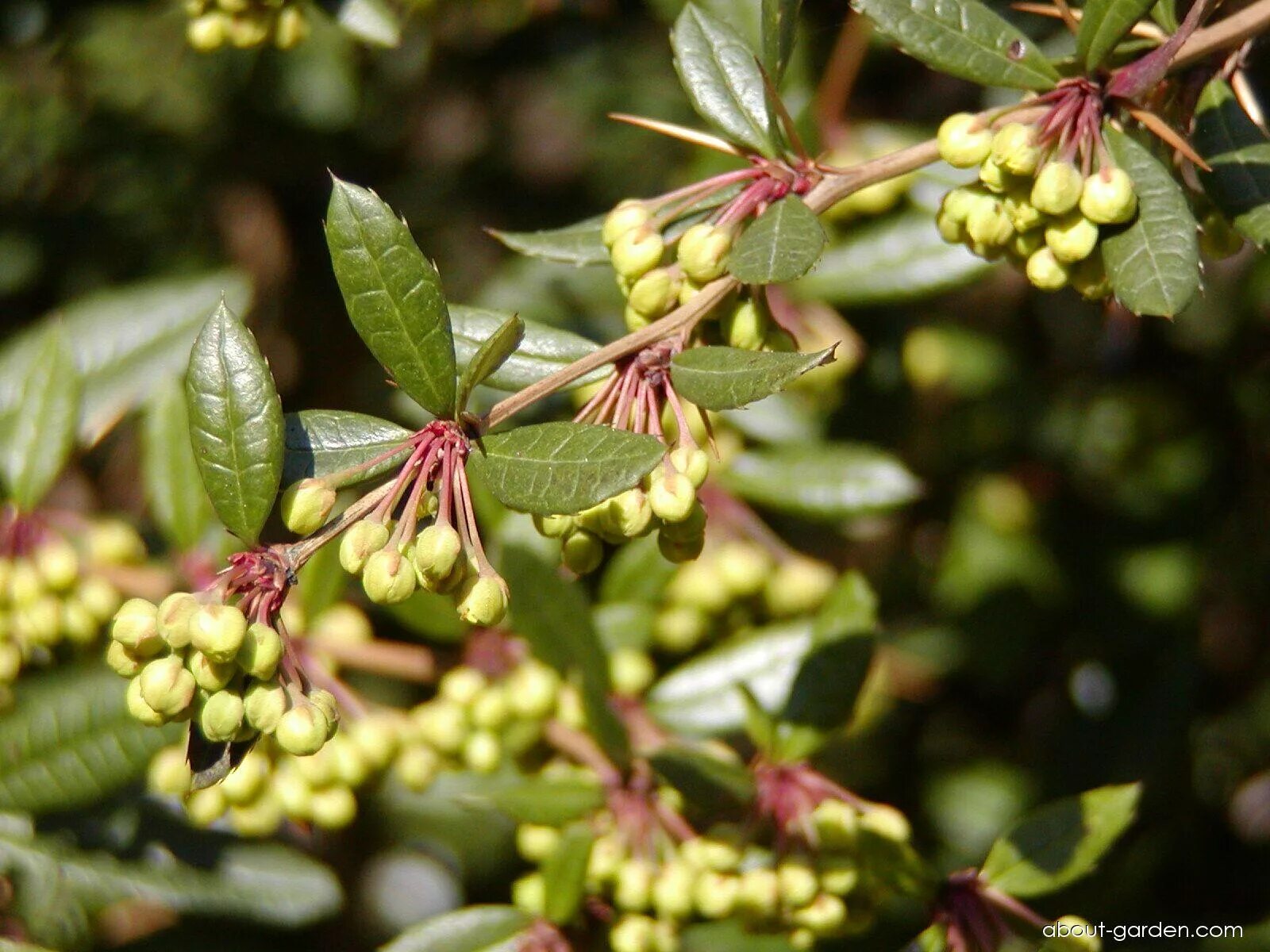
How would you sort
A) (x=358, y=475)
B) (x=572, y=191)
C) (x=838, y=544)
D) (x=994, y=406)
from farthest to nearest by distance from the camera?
(x=572, y=191) → (x=838, y=544) → (x=994, y=406) → (x=358, y=475)

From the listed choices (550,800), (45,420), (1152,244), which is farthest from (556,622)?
(1152,244)

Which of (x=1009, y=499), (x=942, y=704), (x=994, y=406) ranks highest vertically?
(x=994, y=406)

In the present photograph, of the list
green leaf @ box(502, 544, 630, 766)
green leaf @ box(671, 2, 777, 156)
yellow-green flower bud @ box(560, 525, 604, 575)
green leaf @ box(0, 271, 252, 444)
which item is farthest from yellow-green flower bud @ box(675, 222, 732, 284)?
green leaf @ box(0, 271, 252, 444)

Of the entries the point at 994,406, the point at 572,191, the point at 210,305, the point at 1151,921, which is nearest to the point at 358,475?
the point at 210,305

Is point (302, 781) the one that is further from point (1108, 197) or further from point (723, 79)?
point (1108, 197)

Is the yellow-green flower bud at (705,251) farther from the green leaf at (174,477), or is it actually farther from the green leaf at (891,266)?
the green leaf at (174,477)

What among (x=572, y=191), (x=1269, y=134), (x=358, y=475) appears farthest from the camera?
(x=572, y=191)

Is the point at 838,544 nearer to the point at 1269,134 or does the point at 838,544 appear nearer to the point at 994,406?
the point at 994,406
